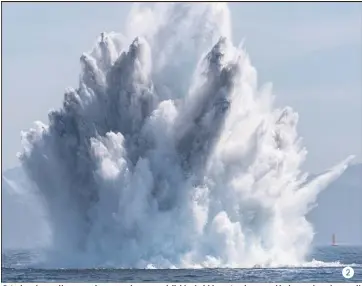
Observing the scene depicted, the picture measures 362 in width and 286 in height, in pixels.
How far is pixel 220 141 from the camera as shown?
3750 inches

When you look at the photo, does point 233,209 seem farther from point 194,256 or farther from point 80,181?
Answer: point 80,181

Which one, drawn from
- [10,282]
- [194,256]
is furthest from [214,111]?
[10,282]

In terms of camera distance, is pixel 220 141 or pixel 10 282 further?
pixel 220 141

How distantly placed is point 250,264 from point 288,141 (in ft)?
32.8

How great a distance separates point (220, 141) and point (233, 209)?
4.99 metres

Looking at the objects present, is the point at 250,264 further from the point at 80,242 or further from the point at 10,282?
the point at 10,282

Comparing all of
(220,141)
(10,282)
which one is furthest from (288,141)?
(10,282)

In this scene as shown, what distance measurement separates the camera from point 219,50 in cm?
9369

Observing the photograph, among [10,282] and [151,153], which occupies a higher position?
[151,153]

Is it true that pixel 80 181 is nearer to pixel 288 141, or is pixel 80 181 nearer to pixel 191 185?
pixel 191 185

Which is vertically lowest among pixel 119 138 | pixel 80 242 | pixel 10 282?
pixel 10 282

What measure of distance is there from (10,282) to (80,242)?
14.2m

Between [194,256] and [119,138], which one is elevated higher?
[119,138]

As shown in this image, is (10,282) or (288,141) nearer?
(10,282)
